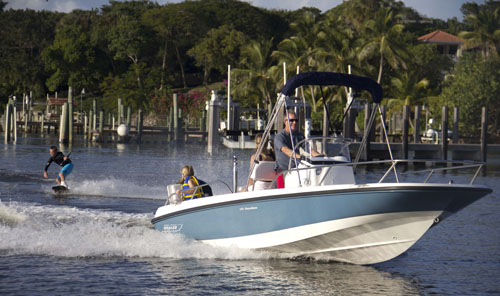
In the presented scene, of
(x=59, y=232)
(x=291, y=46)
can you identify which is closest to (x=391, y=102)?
(x=291, y=46)

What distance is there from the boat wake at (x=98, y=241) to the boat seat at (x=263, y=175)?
3.22 ft

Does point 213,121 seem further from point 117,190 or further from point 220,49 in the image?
point 220,49

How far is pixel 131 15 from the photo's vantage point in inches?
3393

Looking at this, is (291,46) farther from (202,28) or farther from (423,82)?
(202,28)

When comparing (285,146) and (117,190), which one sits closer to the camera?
(285,146)

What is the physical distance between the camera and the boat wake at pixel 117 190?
18.7 metres

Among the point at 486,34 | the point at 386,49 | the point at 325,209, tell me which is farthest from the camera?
the point at 486,34

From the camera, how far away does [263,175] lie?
10.9 m

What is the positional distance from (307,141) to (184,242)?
96.6 inches

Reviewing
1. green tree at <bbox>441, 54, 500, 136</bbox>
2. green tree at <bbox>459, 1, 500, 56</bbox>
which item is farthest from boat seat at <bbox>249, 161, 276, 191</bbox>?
green tree at <bbox>459, 1, 500, 56</bbox>

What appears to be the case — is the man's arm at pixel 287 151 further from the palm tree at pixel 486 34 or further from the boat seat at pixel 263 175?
the palm tree at pixel 486 34

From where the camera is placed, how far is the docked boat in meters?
9.52

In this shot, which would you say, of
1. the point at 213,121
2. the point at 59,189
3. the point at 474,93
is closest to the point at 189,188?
the point at 59,189

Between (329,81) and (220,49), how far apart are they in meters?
65.6
